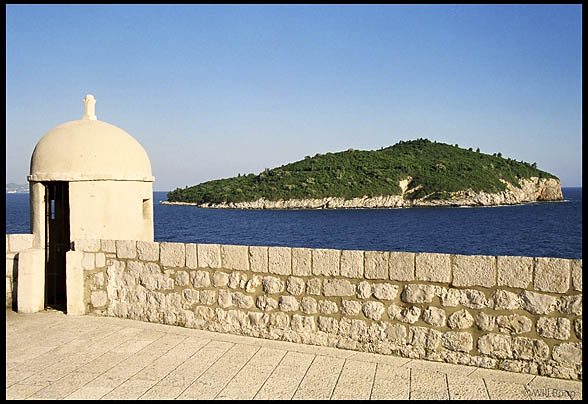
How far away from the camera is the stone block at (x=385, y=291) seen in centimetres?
470

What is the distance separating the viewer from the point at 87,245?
249 inches

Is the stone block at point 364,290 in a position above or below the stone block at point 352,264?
below

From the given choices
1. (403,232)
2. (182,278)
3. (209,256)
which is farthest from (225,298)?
(403,232)

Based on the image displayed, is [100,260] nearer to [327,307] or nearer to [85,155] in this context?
[85,155]

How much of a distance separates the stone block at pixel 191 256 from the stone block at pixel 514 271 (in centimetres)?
310

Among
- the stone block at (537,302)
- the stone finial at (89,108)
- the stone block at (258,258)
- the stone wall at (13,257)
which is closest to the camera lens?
the stone block at (537,302)

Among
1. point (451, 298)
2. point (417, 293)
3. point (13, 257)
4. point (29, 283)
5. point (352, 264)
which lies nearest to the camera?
point (451, 298)

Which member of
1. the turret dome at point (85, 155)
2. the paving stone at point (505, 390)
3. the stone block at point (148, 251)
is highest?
the turret dome at point (85, 155)

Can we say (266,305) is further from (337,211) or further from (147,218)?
(337,211)

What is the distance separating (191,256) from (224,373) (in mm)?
1653

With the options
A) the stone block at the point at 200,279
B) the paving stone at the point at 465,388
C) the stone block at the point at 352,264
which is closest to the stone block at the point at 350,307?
the stone block at the point at 352,264

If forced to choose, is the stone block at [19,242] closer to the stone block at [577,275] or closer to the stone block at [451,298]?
the stone block at [451,298]

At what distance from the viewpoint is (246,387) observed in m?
3.99

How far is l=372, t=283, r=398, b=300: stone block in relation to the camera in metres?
4.70
